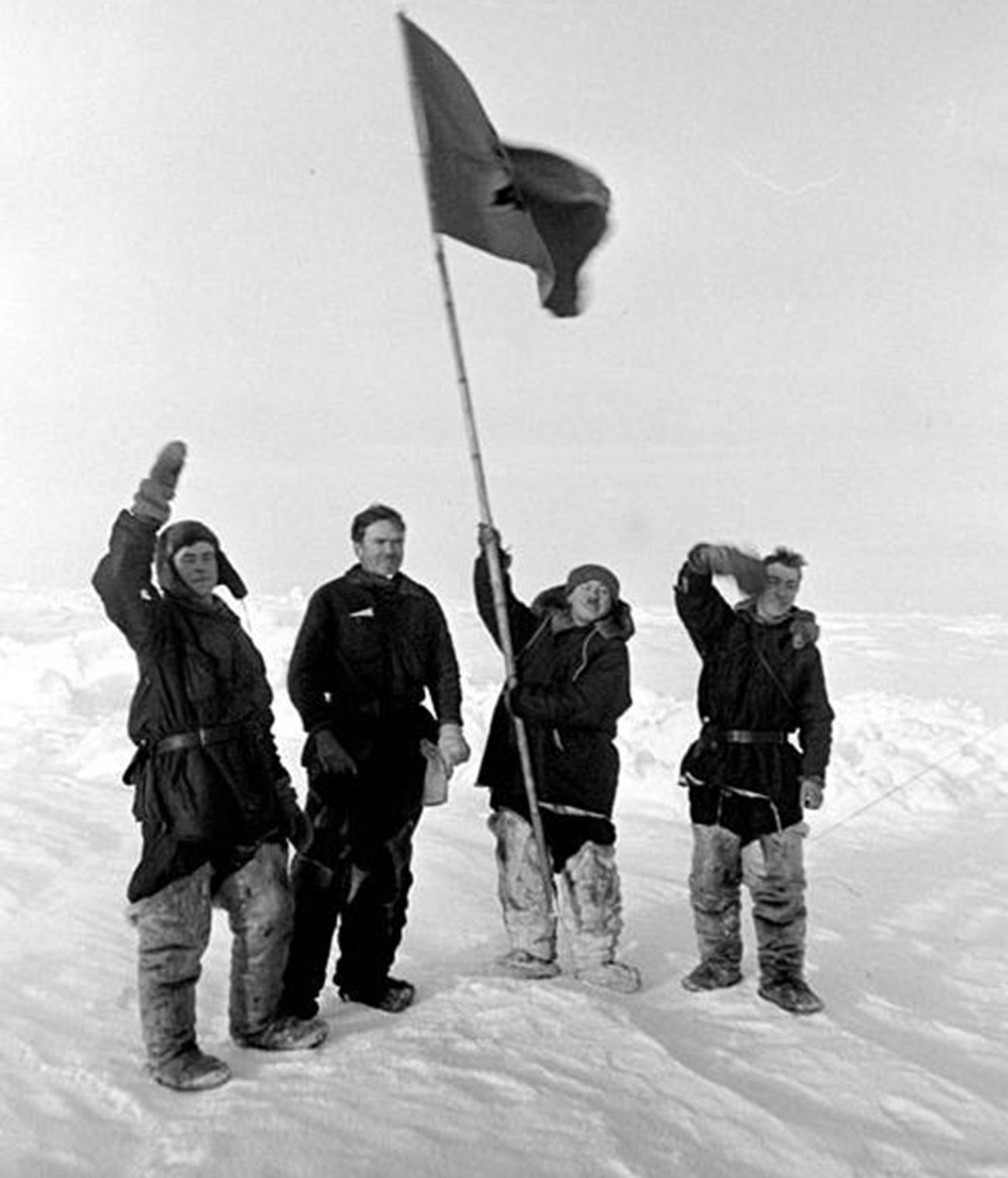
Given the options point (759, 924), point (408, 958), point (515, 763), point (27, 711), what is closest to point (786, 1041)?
point (759, 924)

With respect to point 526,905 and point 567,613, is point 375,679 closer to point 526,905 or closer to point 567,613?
point 567,613

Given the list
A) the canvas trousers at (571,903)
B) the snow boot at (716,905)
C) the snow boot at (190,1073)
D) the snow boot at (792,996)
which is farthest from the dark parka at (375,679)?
the snow boot at (792,996)

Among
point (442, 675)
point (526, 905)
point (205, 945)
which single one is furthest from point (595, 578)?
point (205, 945)

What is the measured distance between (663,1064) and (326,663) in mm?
2345

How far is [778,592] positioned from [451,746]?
1954mm

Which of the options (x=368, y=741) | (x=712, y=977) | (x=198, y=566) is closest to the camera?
(x=198, y=566)

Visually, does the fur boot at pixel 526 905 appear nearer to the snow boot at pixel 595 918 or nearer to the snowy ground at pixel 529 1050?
the snow boot at pixel 595 918

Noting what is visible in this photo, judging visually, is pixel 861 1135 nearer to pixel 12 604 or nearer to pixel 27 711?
pixel 27 711

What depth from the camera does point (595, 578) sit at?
532 cm

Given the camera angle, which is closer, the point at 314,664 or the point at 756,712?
the point at 314,664

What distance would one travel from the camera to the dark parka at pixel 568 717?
17.2 ft

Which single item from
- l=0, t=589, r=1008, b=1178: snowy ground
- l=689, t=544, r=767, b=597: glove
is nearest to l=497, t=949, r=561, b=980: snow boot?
l=0, t=589, r=1008, b=1178: snowy ground

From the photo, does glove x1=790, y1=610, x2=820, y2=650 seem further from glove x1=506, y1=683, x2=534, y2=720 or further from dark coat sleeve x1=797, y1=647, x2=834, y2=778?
glove x1=506, y1=683, x2=534, y2=720

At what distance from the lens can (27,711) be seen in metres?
15.0
